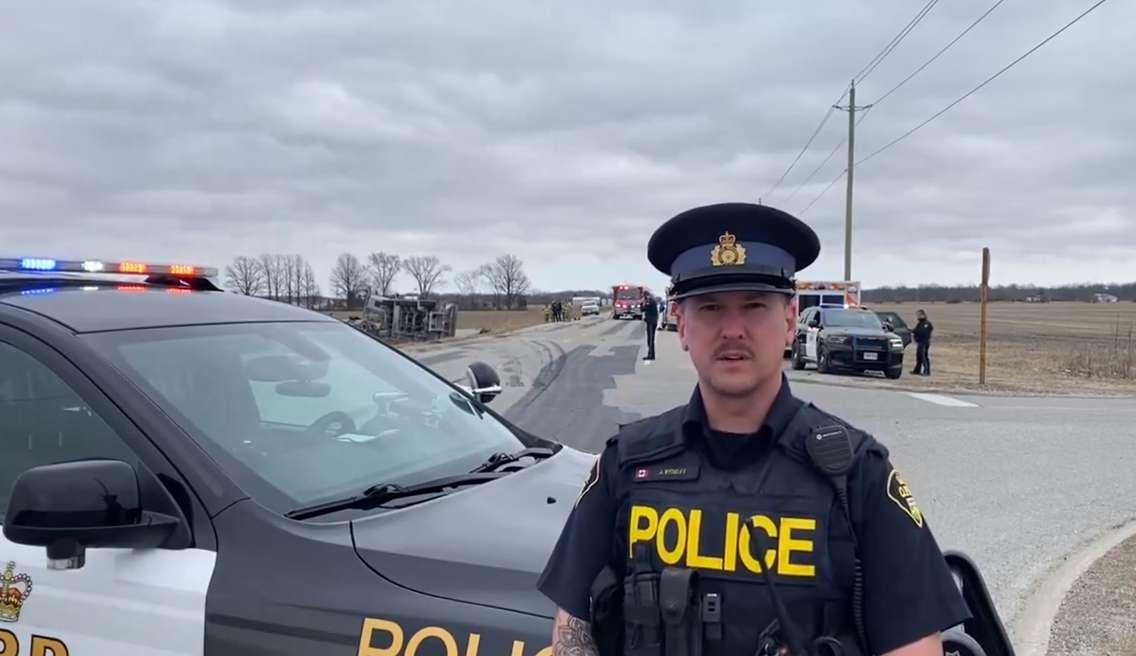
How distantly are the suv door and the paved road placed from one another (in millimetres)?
3970

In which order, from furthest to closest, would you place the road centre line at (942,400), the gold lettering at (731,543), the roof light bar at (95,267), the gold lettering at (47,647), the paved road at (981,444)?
1. the road centre line at (942,400)
2. the paved road at (981,444)
3. the roof light bar at (95,267)
4. the gold lettering at (47,647)
5. the gold lettering at (731,543)

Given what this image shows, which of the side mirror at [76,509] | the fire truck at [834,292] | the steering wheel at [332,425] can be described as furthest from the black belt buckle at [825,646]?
the fire truck at [834,292]

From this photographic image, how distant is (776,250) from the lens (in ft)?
5.65

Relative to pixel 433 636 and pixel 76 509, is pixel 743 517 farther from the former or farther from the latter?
pixel 76 509

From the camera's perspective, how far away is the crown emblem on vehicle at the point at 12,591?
224 cm

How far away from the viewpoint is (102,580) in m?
2.19

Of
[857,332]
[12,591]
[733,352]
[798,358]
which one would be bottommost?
[798,358]

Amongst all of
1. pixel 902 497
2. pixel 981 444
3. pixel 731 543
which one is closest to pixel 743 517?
pixel 731 543

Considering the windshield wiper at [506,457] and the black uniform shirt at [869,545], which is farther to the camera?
the windshield wiper at [506,457]

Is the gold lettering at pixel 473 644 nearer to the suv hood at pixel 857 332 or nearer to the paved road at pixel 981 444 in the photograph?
the paved road at pixel 981 444

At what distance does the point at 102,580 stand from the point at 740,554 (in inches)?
63.7

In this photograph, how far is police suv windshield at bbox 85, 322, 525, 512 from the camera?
2434 millimetres

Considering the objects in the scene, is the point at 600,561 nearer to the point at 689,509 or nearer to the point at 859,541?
the point at 689,509

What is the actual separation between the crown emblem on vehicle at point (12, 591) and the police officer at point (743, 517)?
1.47 m
